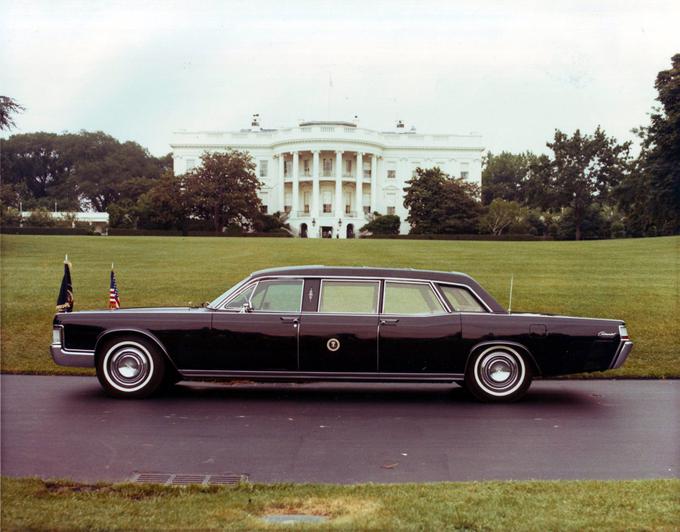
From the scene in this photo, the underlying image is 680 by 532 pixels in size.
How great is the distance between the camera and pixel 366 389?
29.5 ft

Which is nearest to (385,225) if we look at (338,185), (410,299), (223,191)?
(338,185)

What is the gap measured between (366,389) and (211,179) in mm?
55905

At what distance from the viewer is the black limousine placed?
7.88m

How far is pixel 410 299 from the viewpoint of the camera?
816cm

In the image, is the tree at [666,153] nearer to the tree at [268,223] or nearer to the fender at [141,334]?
the fender at [141,334]

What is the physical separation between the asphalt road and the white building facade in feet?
233

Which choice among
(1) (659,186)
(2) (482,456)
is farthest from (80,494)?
(1) (659,186)

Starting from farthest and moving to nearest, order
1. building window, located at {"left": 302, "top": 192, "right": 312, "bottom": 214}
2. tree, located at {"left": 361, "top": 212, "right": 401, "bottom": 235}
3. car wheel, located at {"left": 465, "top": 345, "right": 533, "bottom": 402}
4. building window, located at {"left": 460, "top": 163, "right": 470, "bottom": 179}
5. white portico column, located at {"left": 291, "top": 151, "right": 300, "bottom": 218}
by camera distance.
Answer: building window, located at {"left": 460, "top": 163, "right": 470, "bottom": 179}, building window, located at {"left": 302, "top": 192, "right": 312, "bottom": 214}, white portico column, located at {"left": 291, "top": 151, "right": 300, "bottom": 218}, tree, located at {"left": 361, "top": 212, "right": 401, "bottom": 235}, car wheel, located at {"left": 465, "top": 345, "right": 533, "bottom": 402}

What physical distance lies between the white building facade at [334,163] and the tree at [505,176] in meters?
10.8

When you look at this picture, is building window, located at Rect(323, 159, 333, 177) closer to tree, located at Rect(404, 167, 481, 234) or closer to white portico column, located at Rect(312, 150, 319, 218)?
white portico column, located at Rect(312, 150, 319, 218)

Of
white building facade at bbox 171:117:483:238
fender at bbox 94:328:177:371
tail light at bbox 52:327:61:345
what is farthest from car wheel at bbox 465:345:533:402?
white building facade at bbox 171:117:483:238

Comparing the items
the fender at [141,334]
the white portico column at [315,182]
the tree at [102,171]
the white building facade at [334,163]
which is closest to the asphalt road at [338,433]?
the fender at [141,334]

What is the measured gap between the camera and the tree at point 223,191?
6181 cm

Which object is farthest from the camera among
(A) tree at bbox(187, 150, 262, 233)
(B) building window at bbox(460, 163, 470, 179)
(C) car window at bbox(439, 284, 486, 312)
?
(B) building window at bbox(460, 163, 470, 179)
